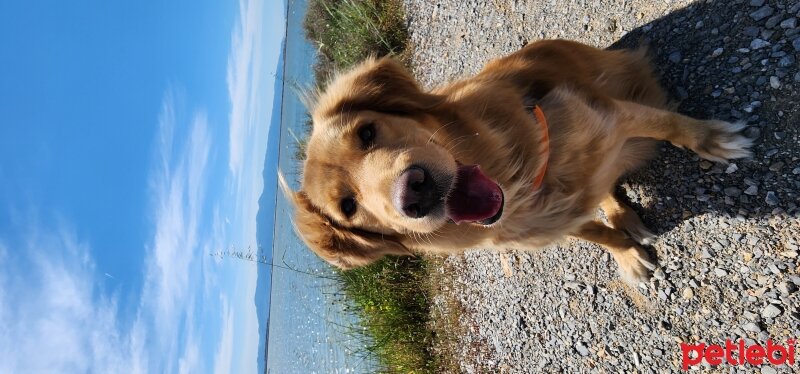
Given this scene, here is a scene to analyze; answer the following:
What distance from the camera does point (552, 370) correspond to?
404 cm

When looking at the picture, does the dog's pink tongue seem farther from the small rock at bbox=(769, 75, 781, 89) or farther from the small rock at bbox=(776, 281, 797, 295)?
the small rock at bbox=(769, 75, 781, 89)

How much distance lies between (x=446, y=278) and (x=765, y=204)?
11.4 feet

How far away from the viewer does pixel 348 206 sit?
9.13 feet

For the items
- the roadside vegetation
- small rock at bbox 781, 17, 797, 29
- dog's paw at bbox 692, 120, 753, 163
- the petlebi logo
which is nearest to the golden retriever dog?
dog's paw at bbox 692, 120, 753, 163

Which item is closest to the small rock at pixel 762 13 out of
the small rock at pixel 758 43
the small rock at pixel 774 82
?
the small rock at pixel 758 43

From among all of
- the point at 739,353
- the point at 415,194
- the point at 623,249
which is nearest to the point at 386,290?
the point at 623,249

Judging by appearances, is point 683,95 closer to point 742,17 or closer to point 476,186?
point 742,17

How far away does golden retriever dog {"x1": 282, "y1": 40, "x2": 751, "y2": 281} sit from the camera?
A: 2.67 meters

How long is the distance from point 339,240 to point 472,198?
3.02ft

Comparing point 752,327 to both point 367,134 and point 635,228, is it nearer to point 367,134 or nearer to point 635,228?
point 635,228

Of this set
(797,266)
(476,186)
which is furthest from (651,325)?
(476,186)

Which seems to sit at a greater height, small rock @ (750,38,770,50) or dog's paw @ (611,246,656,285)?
small rock @ (750,38,770,50)

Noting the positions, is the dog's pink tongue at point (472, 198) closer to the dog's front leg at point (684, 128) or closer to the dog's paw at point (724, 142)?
the dog's front leg at point (684, 128)

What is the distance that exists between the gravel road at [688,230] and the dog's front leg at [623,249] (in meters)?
0.09
